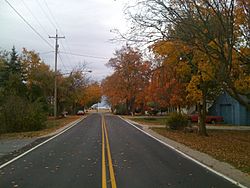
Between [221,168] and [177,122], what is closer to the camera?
[221,168]

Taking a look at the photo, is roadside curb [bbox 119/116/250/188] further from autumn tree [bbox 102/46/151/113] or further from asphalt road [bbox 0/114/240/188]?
autumn tree [bbox 102/46/151/113]

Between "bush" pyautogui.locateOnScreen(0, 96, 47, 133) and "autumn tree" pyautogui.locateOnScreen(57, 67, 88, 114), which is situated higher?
"autumn tree" pyautogui.locateOnScreen(57, 67, 88, 114)

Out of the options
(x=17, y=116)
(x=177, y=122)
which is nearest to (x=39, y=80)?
(x=17, y=116)

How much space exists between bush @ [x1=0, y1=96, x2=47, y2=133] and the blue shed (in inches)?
887

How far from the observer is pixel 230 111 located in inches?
1953

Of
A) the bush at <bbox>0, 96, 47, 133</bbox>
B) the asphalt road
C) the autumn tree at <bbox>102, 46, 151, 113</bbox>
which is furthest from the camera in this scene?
the autumn tree at <bbox>102, 46, 151, 113</bbox>

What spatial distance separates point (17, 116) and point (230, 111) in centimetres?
2843

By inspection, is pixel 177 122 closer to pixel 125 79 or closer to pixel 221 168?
pixel 221 168

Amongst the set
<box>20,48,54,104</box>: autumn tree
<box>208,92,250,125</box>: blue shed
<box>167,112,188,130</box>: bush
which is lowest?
<box>167,112,188,130</box>: bush

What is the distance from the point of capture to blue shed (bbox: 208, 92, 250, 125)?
1799 inches

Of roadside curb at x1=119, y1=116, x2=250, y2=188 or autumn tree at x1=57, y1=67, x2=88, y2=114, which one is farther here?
autumn tree at x1=57, y1=67, x2=88, y2=114

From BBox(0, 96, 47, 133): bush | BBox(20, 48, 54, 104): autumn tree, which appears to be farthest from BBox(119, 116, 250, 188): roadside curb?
BBox(20, 48, 54, 104): autumn tree

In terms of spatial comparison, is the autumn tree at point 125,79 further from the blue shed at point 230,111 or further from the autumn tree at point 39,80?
the blue shed at point 230,111

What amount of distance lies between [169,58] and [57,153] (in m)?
11.7
